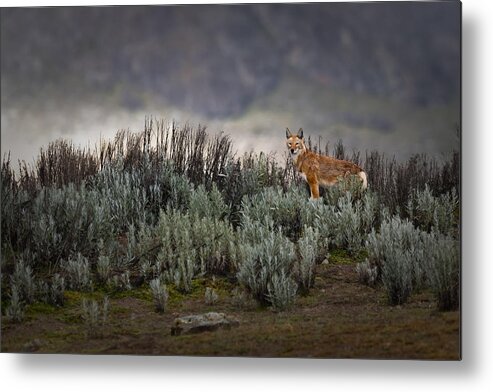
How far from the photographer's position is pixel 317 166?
6289 mm

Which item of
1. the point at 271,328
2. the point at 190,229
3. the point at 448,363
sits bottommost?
the point at 448,363

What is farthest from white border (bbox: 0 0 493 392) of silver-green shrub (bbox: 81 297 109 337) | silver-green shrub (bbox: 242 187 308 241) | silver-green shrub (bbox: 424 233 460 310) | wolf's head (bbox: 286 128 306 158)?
wolf's head (bbox: 286 128 306 158)

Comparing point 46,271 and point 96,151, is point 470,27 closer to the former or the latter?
point 96,151

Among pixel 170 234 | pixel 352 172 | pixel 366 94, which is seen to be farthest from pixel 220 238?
pixel 366 94

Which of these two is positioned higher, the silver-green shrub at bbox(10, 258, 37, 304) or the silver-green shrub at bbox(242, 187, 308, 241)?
the silver-green shrub at bbox(242, 187, 308, 241)

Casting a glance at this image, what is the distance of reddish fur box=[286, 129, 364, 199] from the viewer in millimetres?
6233

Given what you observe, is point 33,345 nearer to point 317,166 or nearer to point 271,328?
point 271,328

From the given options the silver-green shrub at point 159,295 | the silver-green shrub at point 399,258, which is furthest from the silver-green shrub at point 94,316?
the silver-green shrub at point 399,258

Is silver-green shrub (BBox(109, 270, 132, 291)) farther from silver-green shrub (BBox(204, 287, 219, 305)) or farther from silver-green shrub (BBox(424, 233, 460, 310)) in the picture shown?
silver-green shrub (BBox(424, 233, 460, 310))

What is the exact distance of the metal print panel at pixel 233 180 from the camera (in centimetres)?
609

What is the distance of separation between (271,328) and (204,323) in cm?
46

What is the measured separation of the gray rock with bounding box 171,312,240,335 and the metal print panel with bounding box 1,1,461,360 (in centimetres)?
1

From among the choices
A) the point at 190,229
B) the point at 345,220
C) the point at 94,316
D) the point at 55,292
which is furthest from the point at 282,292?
the point at 55,292

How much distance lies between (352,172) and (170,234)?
135 cm
